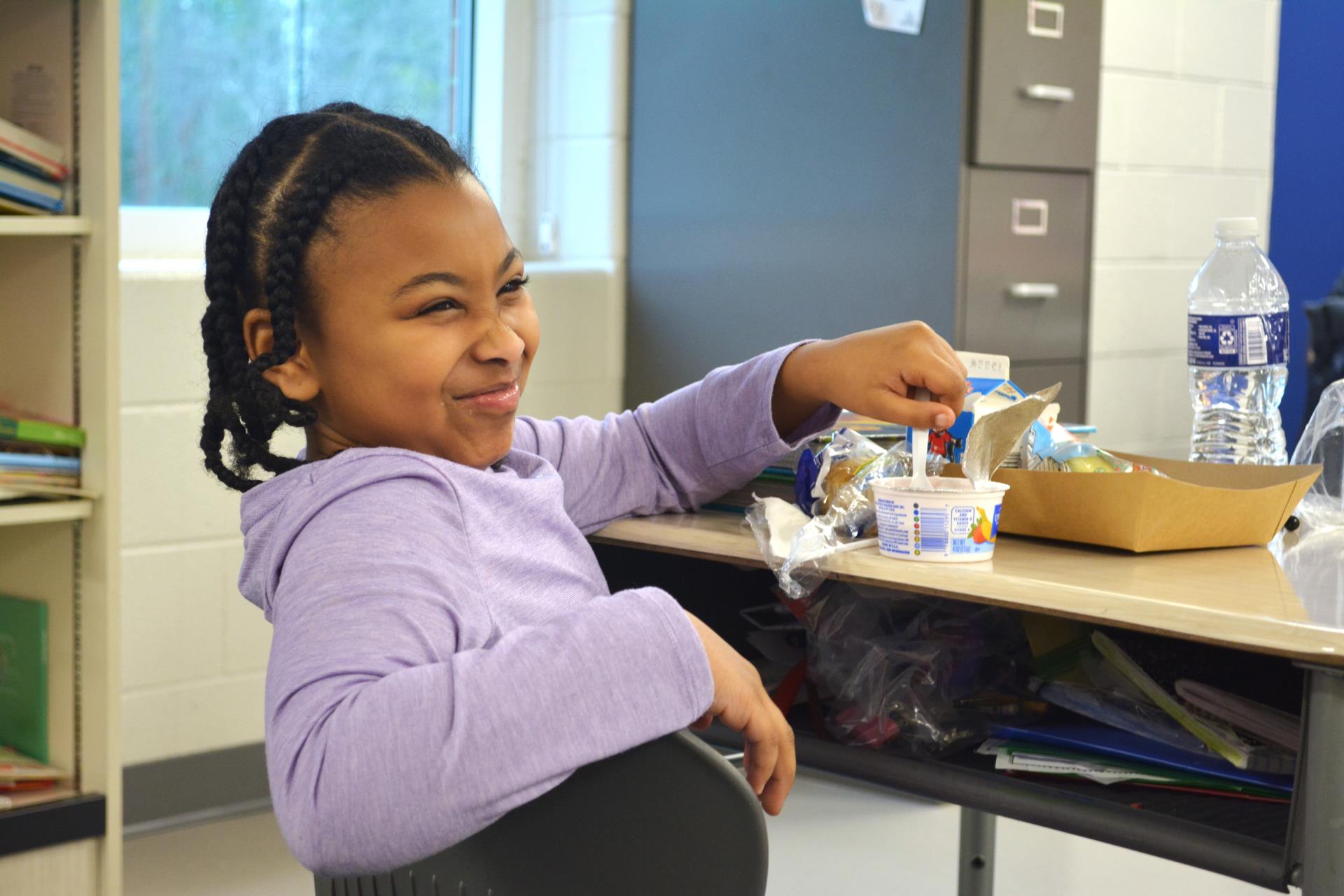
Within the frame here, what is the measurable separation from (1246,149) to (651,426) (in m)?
2.38

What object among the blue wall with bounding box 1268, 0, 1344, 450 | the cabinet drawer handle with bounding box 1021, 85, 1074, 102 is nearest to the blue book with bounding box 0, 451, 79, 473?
the cabinet drawer handle with bounding box 1021, 85, 1074, 102

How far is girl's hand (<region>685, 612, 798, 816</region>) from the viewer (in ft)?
2.65

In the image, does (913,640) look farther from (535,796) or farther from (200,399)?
(200,399)

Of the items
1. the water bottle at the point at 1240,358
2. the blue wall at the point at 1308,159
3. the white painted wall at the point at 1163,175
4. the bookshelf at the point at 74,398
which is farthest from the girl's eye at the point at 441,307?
the blue wall at the point at 1308,159

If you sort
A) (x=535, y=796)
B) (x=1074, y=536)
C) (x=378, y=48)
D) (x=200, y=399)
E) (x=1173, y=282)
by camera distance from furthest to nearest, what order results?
(x=1173, y=282) → (x=378, y=48) → (x=200, y=399) → (x=1074, y=536) → (x=535, y=796)

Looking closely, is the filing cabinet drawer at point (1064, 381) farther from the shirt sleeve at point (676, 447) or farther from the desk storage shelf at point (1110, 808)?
the desk storage shelf at point (1110, 808)

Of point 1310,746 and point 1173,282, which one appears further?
point 1173,282

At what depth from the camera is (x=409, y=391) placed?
951 millimetres

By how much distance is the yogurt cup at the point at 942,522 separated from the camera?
103 cm

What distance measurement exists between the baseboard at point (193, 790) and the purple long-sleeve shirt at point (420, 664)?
1.60 meters

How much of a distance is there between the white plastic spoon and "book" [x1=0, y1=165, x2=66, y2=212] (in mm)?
1054

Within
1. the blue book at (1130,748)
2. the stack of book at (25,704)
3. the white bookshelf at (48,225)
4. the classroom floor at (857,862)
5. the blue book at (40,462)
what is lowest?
the classroom floor at (857,862)

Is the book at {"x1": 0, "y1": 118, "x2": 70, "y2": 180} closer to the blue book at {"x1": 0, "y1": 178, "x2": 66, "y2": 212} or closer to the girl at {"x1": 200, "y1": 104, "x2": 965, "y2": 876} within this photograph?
the blue book at {"x1": 0, "y1": 178, "x2": 66, "y2": 212}

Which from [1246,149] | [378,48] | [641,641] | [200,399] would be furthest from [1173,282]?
[641,641]
